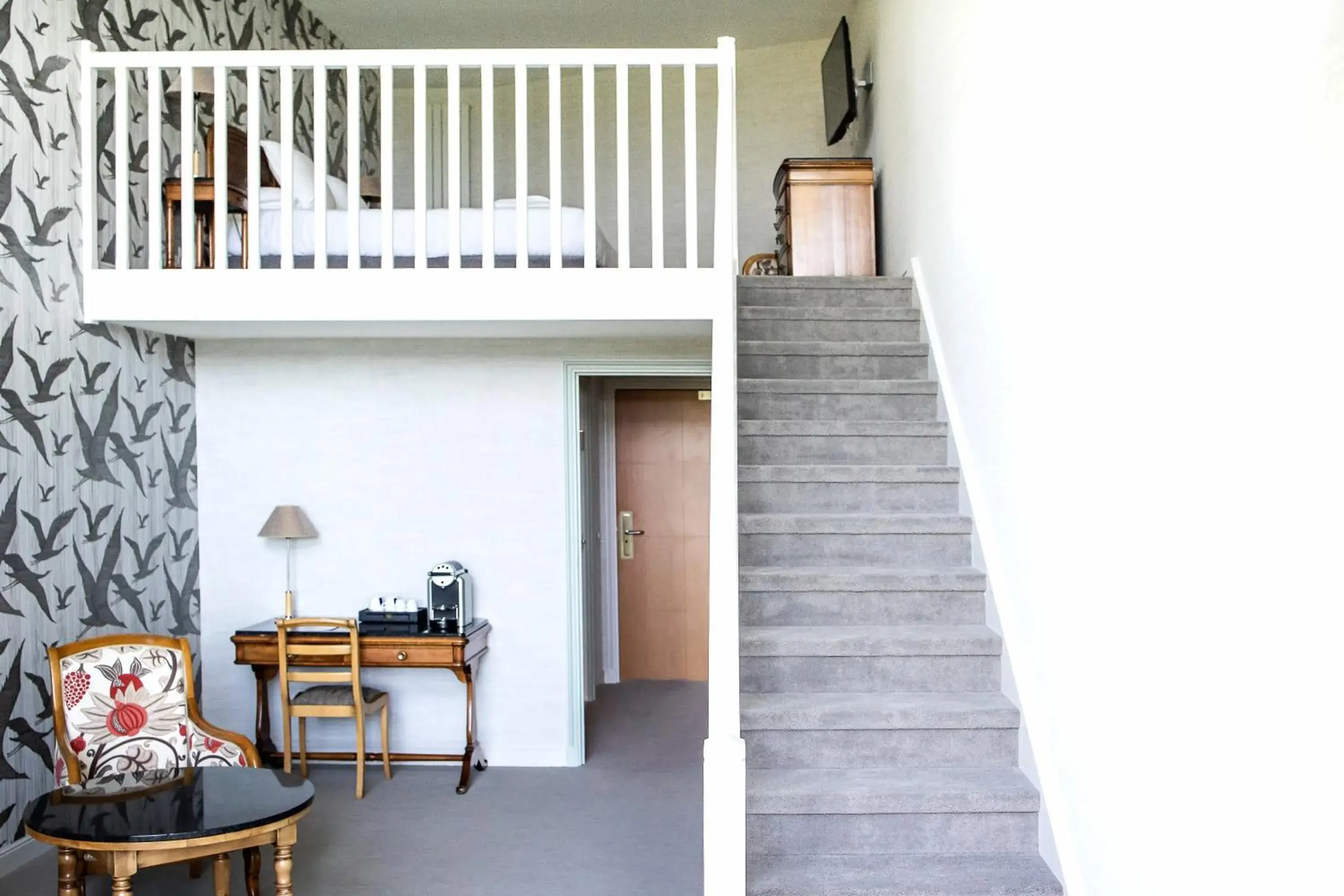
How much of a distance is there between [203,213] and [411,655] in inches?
83.4

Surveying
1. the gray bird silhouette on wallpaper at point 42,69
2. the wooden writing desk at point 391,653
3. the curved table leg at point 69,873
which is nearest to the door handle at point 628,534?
the wooden writing desk at point 391,653

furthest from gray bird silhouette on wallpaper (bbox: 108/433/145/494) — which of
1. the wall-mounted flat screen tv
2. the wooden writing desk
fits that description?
the wall-mounted flat screen tv

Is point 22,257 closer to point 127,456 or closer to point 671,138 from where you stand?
point 127,456

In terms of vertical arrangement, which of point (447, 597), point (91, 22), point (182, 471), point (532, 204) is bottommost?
point (447, 597)

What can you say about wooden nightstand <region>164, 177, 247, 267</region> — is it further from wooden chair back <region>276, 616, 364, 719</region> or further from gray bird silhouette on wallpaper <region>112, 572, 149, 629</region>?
wooden chair back <region>276, 616, 364, 719</region>

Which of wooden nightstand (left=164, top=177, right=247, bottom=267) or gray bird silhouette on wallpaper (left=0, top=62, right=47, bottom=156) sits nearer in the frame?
gray bird silhouette on wallpaper (left=0, top=62, right=47, bottom=156)

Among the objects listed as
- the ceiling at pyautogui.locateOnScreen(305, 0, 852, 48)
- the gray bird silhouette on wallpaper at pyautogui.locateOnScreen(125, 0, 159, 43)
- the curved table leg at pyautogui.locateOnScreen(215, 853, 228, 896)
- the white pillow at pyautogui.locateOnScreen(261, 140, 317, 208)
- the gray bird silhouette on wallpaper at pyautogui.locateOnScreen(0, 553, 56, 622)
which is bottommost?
the curved table leg at pyautogui.locateOnScreen(215, 853, 228, 896)

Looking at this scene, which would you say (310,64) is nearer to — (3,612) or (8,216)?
(8,216)

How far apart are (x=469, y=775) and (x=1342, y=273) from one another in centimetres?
424

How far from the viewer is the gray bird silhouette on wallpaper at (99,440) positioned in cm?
425

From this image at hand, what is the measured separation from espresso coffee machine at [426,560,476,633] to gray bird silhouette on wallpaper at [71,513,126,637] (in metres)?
1.31

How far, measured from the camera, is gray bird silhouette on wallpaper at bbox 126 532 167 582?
4668 millimetres

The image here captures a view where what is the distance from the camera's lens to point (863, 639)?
339 cm

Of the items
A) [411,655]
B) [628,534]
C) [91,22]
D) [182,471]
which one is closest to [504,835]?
[411,655]
